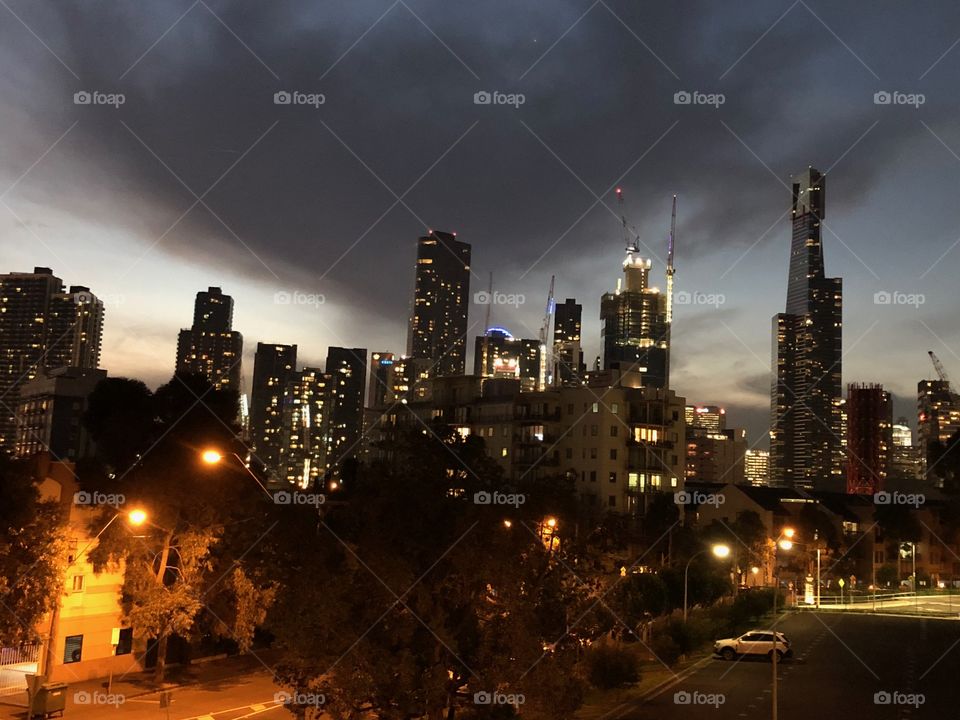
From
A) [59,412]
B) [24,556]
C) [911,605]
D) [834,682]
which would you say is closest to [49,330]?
[59,412]

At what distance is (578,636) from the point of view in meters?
19.7

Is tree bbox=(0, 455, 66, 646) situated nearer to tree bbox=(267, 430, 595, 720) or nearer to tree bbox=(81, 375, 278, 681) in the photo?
tree bbox=(81, 375, 278, 681)

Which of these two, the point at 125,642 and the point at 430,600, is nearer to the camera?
the point at 430,600

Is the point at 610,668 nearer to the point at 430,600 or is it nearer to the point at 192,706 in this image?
the point at 192,706

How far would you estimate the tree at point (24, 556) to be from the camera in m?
26.1

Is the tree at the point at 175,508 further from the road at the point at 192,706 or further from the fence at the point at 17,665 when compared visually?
the fence at the point at 17,665

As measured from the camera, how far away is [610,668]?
29891mm

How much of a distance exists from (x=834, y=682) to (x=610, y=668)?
1009cm

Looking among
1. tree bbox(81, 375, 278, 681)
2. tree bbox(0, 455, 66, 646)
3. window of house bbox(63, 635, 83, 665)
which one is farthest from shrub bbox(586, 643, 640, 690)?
window of house bbox(63, 635, 83, 665)

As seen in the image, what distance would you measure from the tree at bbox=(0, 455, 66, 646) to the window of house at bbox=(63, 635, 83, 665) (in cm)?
386

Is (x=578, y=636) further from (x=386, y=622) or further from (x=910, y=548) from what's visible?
(x=910, y=548)

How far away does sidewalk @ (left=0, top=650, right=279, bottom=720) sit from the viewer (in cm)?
2702

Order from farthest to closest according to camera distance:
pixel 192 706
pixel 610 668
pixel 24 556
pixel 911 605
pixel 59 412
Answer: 1. pixel 59 412
2. pixel 911 605
3. pixel 610 668
4. pixel 192 706
5. pixel 24 556

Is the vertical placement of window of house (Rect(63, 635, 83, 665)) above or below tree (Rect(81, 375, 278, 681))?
below
